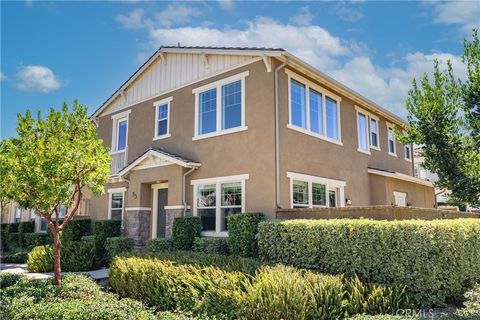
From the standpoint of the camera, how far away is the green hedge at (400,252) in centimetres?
717

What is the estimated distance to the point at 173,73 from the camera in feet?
50.8

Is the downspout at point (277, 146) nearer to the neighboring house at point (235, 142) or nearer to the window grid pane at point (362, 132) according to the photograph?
the neighboring house at point (235, 142)

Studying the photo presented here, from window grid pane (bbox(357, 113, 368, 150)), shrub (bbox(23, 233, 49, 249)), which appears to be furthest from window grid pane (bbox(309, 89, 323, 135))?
shrub (bbox(23, 233, 49, 249))

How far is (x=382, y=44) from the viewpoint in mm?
13727

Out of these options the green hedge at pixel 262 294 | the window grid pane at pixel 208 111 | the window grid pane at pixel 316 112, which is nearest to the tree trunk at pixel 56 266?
the green hedge at pixel 262 294

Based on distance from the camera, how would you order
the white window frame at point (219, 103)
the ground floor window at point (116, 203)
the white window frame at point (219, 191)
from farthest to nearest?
the ground floor window at point (116, 203) < the white window frame at point (219, 103) < the white window frame at point (219, 191)

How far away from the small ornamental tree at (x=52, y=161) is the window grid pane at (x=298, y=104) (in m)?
6.55

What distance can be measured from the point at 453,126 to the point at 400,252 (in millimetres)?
3982

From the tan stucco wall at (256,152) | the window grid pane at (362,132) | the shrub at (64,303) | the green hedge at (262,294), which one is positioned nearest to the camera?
the green hedge at (262,294)

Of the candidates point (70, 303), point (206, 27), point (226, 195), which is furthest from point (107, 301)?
point (206, 27)

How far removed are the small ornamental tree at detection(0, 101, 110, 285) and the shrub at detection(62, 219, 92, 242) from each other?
8.13 metres

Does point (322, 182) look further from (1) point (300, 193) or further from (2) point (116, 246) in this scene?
(2) point (116, 246)

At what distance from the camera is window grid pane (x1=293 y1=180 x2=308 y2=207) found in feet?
39.8

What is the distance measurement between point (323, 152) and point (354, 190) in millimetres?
2934
